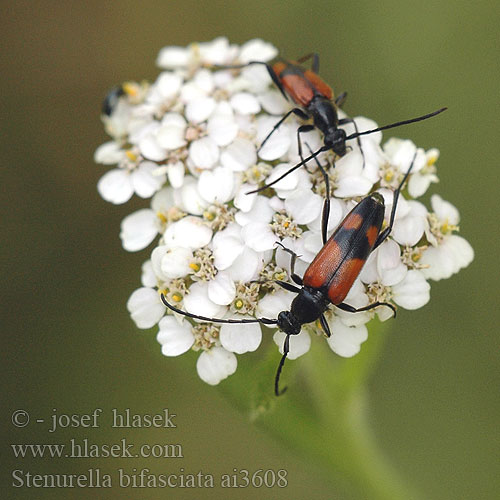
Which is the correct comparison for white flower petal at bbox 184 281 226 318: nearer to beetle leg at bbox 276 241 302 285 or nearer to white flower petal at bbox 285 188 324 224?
beetle leg at bbox 276 241 302 285

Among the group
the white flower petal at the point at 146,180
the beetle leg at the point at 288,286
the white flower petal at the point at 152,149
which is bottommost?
the beetle leg at the point at 288,286

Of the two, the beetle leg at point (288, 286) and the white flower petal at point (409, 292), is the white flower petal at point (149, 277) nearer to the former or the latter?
the beetle leg at point (288, 286)

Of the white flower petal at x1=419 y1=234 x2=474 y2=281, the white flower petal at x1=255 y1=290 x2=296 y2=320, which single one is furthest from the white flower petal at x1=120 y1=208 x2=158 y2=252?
the white flower petal at x1=419 y1=234 x2=474 y2=281

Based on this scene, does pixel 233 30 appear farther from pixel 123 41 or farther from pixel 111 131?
pixel 111 131

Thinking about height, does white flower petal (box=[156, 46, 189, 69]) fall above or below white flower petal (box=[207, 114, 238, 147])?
above

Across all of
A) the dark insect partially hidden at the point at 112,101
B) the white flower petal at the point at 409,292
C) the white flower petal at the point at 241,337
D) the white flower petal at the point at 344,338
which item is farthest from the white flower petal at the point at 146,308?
the dark insect partially hidden at the point at 112,101

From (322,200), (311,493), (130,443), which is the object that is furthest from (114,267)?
(322,200)
